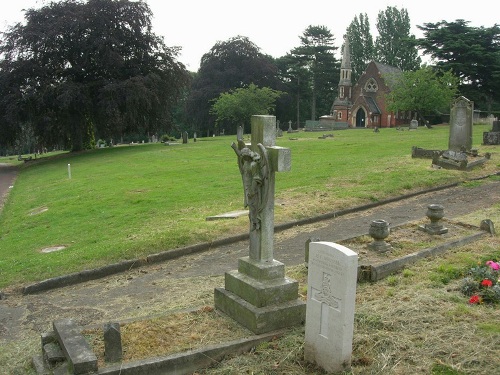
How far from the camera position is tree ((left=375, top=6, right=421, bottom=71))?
79.3m

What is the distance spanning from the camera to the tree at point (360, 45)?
82312mm

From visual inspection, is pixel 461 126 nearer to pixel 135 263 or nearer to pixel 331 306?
pixel 135 263

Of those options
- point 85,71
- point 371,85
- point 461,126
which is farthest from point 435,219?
point 371,85

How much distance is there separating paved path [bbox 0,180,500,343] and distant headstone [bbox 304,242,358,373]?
8.26ft

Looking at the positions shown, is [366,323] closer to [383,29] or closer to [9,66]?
[9,66]

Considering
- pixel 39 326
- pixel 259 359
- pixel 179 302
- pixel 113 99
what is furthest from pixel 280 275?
pixel 113 99

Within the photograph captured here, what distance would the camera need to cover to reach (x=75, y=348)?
5.36 meters

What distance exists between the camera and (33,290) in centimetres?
909

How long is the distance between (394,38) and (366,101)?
773 inches

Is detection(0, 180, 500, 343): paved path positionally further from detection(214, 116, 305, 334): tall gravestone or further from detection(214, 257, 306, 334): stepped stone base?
detection(214, 116, 305, 334): tall gravestone

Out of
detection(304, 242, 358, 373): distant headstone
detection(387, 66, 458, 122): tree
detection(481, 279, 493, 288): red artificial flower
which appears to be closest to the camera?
detection(304, 242, 358, 373): distant headstone

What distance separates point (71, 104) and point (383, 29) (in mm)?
60546

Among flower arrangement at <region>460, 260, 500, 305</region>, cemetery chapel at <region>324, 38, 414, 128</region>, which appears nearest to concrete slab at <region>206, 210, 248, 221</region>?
flower arrangement at <region>460, 260, 500, 305</region>

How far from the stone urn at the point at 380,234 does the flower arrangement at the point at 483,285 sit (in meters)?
1.91
